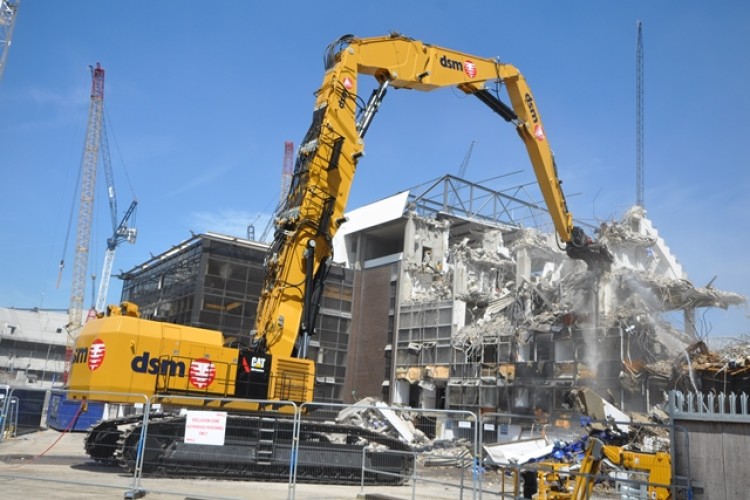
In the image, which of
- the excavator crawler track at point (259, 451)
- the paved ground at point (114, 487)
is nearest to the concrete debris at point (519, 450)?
the paved ground at point (114, 487)

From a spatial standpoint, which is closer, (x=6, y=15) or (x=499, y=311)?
(x=499, y=311)

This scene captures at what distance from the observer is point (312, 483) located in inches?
643

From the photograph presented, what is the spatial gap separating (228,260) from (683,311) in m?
20.2

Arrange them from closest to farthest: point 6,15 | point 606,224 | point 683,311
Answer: point 683,311 < point 606,224 < point 6,15

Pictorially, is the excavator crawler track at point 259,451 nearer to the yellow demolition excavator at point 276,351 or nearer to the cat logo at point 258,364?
the yellow demolition excavator at point 276,351

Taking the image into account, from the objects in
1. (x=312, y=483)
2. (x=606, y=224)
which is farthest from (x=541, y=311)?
(x=312, y=483)

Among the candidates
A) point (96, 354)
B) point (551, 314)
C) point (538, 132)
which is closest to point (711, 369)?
point (551, 314)

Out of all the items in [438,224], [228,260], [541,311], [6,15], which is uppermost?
[6,15]

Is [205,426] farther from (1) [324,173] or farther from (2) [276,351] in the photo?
(1) [324,173]

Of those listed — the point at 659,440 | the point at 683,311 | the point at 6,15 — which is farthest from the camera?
the point at 6,15

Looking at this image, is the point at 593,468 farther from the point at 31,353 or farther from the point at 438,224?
the point at 31,353

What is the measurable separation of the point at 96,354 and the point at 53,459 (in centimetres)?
618

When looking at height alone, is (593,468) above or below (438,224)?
below

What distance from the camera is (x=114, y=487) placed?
1239 cm
